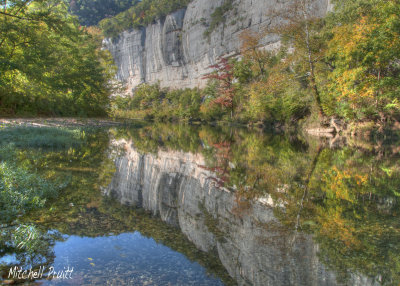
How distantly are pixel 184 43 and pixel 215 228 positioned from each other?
50866mm

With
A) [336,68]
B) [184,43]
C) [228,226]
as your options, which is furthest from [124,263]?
[184,43]

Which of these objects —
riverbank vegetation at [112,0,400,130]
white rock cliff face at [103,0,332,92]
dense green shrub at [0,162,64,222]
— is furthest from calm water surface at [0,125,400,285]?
white rock cliff face at [103,0,332,92]

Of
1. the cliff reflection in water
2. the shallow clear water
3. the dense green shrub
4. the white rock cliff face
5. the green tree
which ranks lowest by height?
the shallow clear water

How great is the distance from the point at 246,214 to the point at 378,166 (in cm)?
507

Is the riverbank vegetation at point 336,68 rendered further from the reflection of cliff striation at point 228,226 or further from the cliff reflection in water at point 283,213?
the reflection of cliff striation at point 228,226

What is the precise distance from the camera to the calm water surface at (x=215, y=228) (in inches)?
97.9

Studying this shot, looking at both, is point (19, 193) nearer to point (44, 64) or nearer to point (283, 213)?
point (283, 213)

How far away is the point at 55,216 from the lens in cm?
340

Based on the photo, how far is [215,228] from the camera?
11.5 ft

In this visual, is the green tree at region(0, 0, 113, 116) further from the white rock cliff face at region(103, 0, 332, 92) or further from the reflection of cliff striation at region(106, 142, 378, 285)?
the white rock cliff face at region(103, 0, 332, 92)

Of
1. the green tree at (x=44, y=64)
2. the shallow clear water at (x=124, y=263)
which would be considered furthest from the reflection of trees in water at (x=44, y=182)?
the green tree at (x=44, y=64)

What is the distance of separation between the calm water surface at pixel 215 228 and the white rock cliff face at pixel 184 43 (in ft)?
109
